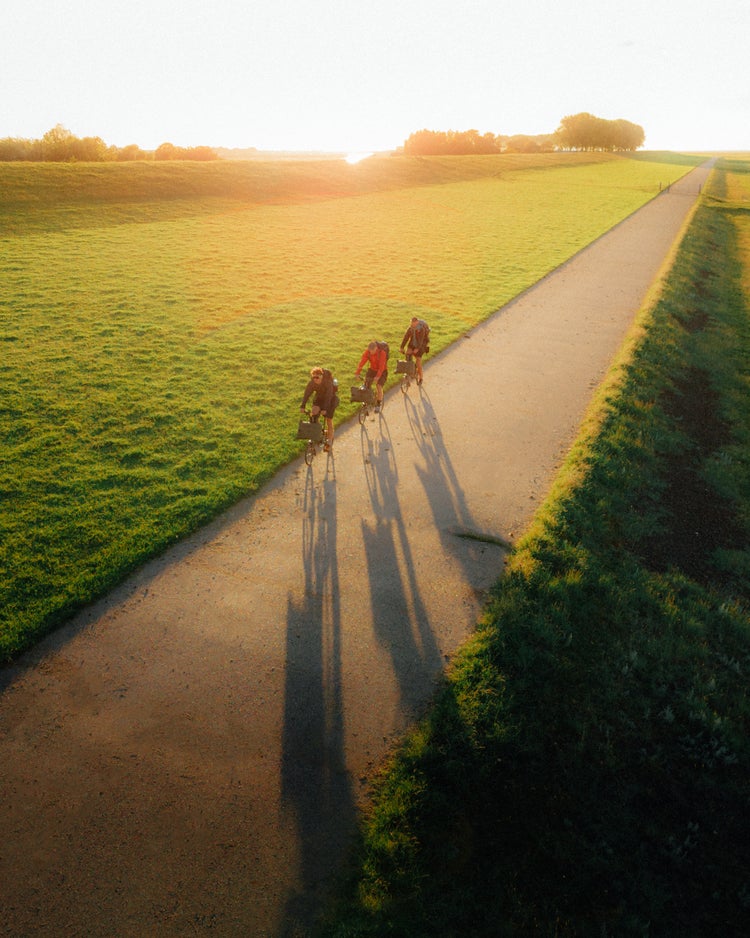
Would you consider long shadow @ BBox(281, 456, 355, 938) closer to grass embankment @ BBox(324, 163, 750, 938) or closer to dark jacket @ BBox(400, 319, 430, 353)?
grass embankment @ BBox(324, 163, 750, 938)

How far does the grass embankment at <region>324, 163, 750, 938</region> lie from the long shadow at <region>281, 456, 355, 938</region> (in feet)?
1.05

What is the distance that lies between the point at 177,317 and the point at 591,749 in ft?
56.3

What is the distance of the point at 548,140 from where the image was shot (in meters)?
125

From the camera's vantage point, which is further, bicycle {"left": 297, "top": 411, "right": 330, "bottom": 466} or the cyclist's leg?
the cyclist's leg

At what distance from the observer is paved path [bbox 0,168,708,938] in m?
4.37

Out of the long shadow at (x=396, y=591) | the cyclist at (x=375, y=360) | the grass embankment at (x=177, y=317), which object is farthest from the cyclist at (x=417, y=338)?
the long shadow at (x=396, y=591)

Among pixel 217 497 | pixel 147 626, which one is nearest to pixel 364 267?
pixel 217 497

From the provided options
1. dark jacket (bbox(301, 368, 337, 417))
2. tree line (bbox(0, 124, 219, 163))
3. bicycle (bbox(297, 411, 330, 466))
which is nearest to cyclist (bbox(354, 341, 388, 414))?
dark jacket (bbox(301, 368, 337, 417))

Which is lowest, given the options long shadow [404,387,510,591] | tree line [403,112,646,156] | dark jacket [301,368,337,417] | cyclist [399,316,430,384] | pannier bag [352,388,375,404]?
long shadow [404,387,510,591]

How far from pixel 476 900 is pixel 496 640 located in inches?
105

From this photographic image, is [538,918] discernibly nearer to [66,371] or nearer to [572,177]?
[66,371]

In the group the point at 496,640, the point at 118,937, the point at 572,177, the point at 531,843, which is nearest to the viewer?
the point at 118,937

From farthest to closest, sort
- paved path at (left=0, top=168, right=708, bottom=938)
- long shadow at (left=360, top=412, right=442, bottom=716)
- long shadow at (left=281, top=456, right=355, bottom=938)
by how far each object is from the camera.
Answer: long shadow at (left=360, top=412, right=442, bottom=716)
long shadow at (left=281, top=456, right=355, bottom=938)
paved path at (left=0, top=168, right=708, bottom=938)

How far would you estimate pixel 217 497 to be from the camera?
8914mm
